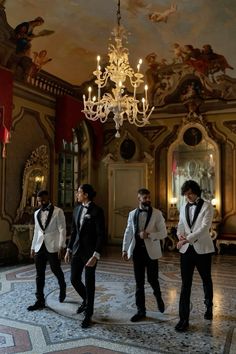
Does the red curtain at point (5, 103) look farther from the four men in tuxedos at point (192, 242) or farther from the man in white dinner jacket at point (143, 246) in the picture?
the four men in tuxedos at point (192, 242)

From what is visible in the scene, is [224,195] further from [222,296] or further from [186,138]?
[222,296]

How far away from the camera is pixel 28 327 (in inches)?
151

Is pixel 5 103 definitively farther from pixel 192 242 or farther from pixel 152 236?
pixel 192 242

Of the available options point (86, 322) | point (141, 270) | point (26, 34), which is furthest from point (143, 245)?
point (26, 34)

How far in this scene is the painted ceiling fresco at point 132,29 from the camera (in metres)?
7.03

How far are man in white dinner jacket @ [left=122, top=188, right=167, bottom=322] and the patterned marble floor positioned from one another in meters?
0.31

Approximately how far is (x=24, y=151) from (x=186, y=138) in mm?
4015

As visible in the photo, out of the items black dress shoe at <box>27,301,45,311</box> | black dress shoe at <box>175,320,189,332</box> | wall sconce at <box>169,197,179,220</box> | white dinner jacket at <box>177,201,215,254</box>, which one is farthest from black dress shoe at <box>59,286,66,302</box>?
wall sconce at <box>169,197,179,220</box>

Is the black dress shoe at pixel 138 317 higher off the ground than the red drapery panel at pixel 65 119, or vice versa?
the red drapery panel at pixel 65 119

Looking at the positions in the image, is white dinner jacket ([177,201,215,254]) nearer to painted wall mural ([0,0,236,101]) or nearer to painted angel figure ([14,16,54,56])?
painted wall mural ([0,0,236,101])

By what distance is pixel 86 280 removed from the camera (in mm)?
3857

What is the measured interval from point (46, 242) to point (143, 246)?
1190 mm

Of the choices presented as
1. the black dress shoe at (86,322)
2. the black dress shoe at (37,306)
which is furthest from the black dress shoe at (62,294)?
the black dress shoe at (86,322)

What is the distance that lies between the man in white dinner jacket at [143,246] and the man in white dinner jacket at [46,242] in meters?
0.88
